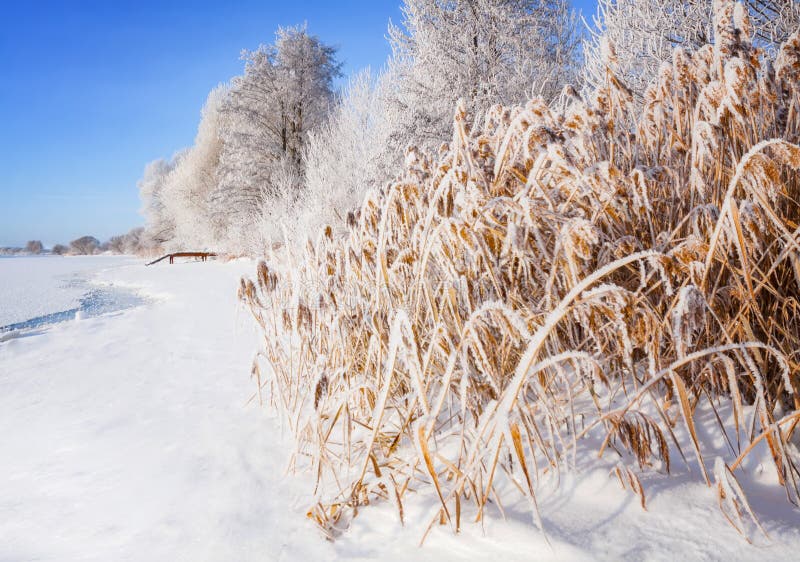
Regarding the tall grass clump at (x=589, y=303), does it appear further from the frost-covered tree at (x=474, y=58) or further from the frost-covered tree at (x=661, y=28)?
the frost-covered tree at (x=474, y=58)

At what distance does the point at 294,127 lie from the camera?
15281 mm

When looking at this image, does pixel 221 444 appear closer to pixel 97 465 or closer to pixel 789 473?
pixel 97 465

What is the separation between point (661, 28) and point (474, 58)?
312cm

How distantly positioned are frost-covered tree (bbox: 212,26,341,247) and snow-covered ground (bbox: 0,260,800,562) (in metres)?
13.0

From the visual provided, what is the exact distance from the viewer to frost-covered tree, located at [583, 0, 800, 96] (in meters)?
5.10

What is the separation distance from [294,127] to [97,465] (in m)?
15.4

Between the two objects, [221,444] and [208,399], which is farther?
[208,399]

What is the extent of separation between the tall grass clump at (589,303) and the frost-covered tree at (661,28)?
15.5 ft

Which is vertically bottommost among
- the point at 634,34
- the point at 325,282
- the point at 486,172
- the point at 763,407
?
the point at 763,407

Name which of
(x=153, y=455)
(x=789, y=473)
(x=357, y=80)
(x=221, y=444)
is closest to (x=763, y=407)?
(x=789, y=473)

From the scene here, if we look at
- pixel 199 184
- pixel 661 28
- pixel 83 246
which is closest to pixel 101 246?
pixel 83 246

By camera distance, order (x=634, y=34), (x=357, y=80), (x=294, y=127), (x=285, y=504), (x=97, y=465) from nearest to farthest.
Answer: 1. (x=285, y=504)
2. (x=97, y=465)
3. (x=634, y=34)
4. (x=357, y=80)
5. (x=294, y=127)

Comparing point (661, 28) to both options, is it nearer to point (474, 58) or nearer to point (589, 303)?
point (474, 58)

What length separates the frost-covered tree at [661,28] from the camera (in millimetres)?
5098
